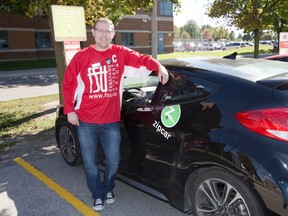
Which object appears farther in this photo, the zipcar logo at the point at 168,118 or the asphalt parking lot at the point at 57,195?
the asphalt parking lot at the point at 57,195

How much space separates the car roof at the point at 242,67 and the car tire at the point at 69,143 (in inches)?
70.1

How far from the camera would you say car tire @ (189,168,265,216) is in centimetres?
238

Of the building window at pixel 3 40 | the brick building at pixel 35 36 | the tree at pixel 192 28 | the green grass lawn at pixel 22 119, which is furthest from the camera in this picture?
the tree at pixel 192 28

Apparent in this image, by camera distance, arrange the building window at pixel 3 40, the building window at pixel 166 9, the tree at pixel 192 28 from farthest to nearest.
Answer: the tree at pixel 192 28
the building window at pixel 166 9
the building window at pixel 3 40

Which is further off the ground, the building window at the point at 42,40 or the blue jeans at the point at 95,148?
the building window at the point at 42,40

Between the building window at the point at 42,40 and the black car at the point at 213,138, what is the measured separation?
31.6 meters

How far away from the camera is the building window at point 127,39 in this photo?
132 feet

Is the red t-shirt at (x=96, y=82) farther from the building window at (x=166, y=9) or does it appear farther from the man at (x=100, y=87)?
the building window at (x=166, y=9)

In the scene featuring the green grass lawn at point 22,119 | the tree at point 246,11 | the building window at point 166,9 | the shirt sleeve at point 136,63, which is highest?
the building window at point 166,9

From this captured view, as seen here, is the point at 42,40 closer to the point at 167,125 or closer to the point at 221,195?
the point at 167,125

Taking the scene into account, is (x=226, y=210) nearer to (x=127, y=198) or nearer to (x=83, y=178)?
(x=127, y=198)

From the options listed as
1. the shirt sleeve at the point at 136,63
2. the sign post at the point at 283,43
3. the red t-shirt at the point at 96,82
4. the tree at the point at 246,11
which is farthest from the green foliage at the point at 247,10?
the red t-shirt at the point at 96,82

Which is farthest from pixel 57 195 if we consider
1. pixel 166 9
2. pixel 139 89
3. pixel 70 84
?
pixel 166 9

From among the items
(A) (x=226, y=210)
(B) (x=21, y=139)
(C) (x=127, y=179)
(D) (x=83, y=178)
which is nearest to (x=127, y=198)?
(C) (x=127, y=179)
